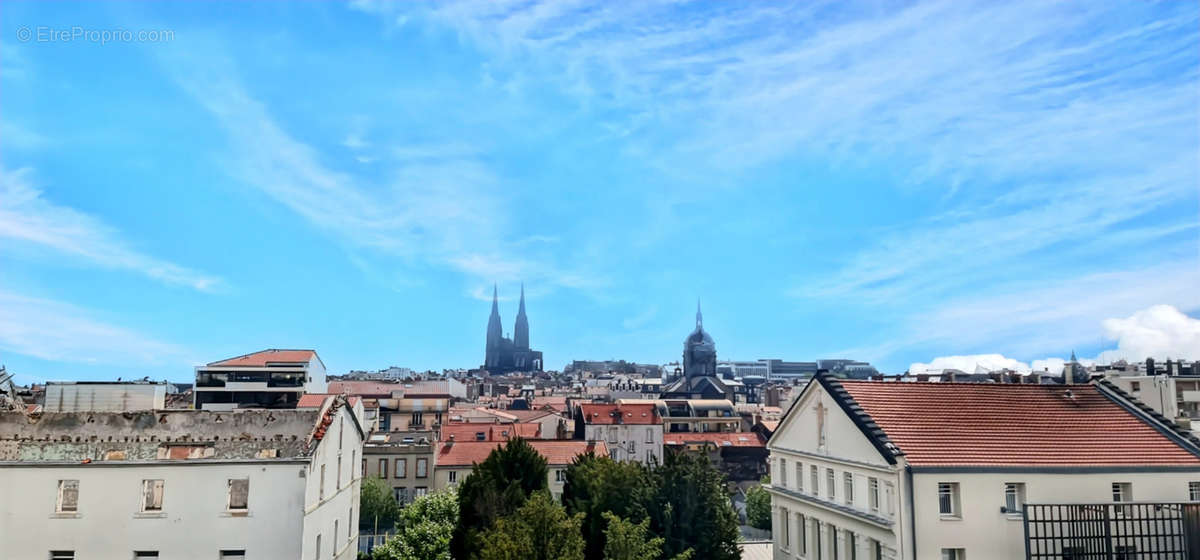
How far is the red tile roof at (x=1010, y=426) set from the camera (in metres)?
33.0

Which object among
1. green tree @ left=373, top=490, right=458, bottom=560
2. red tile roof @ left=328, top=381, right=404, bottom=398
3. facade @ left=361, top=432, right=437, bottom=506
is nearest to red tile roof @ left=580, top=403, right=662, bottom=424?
facade @ left=361, top=432, right=437, bottom=506

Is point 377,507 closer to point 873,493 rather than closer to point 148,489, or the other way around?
point 148,489

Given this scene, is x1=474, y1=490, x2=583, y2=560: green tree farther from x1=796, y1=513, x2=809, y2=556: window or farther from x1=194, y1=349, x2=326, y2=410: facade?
x1=194, y1=349, x2=326, y2=410: facade

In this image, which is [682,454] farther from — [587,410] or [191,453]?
[587,410]

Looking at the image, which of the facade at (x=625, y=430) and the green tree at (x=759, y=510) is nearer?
the green tree at (x=759, y=510)

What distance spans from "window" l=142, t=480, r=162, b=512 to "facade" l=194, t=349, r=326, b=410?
6468 cm

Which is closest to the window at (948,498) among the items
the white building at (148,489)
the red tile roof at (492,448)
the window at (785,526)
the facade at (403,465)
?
the window at (785,526)

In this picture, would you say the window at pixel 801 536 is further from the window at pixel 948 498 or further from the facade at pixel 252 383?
the facade at pixel 252 383

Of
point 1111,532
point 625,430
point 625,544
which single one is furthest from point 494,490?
point 625,430

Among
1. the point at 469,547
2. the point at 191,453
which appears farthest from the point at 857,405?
the point at 191,453

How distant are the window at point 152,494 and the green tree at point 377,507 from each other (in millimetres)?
37693

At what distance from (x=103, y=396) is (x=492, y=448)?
43.5 metres

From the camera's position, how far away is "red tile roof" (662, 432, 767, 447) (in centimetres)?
10869

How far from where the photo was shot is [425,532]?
43562 mm
